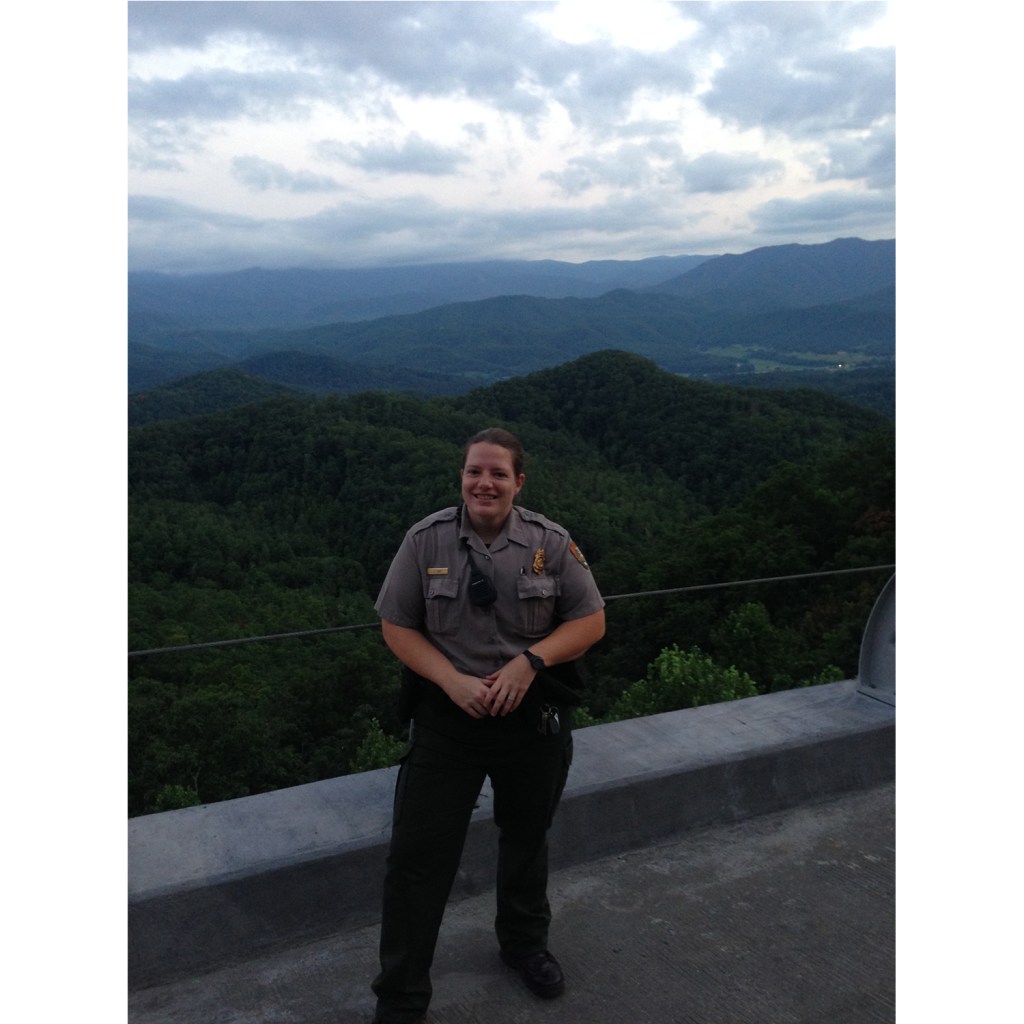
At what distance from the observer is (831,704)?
11.7 ft

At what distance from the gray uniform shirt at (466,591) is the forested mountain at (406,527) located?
3.82ft

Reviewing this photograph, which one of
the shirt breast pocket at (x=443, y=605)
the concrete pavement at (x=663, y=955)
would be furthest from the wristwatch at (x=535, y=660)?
the concrete pavement at (x=663, y=955)

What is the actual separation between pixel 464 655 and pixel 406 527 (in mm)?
35680

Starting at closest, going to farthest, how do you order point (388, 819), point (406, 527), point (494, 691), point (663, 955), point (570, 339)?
1. point (494, 691)
2. point (663, 955)
3. point (388, 819)
4. point (406, 527)
5. point (570, 339)

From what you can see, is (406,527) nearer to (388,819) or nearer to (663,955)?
(388,819)

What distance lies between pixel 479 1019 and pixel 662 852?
0.90 m

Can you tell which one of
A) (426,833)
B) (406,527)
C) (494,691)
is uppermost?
(494,691)

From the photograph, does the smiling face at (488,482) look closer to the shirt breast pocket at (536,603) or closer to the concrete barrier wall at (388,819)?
the shirt breast pocket at (536,603)

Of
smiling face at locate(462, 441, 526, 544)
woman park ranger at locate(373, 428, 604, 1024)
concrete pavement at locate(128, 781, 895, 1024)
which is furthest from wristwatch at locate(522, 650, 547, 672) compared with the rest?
concrete pavement at locate(128, 781, 895, 1024)

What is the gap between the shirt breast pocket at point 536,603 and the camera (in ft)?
6.93

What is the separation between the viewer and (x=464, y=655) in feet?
6.95

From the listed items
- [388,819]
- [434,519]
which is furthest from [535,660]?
[388,819]

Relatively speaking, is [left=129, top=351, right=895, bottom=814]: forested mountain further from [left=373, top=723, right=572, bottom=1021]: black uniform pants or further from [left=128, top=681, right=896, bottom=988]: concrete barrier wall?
[left=373, top=723, right=572, bottom=1021]: black uniform pants

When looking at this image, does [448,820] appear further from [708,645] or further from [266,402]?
[266,402]
